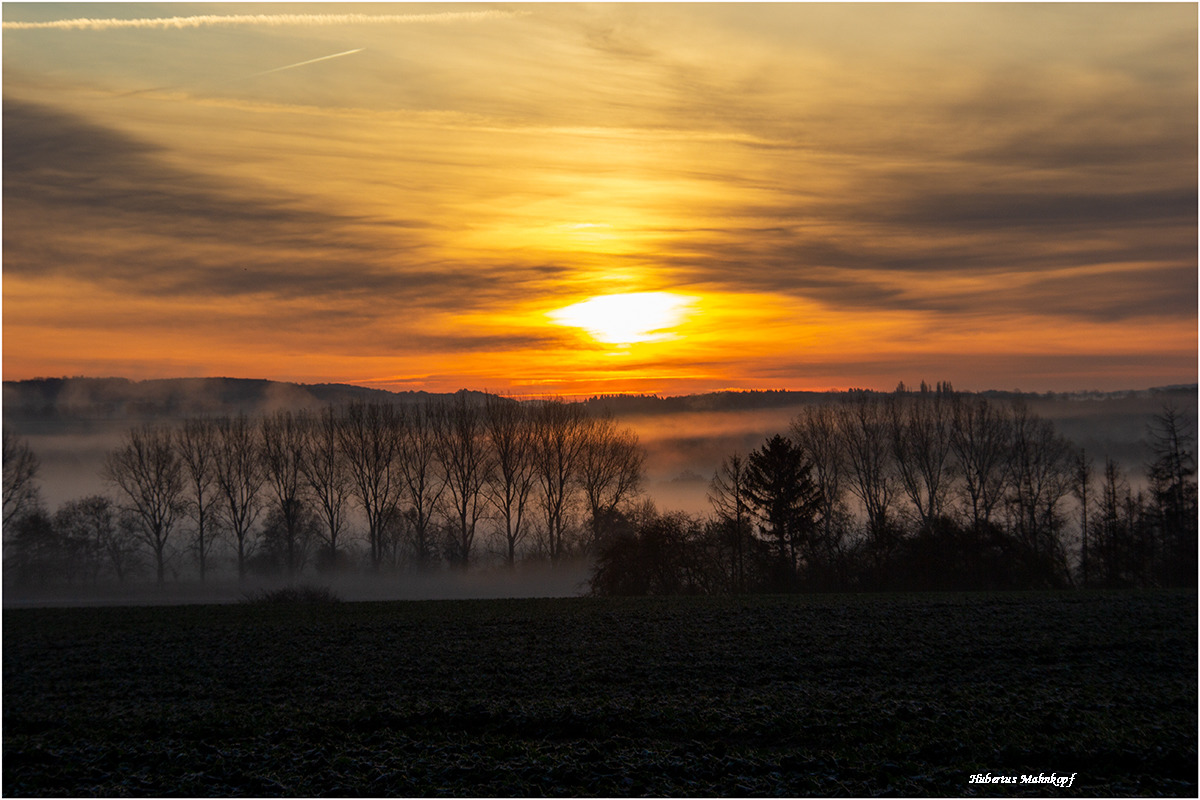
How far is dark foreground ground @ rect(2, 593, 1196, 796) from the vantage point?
12.4m

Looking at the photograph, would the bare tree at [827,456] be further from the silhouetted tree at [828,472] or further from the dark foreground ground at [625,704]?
the dark foreground ground at [625,704]

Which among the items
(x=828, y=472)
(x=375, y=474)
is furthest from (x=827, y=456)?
(x=375, y=474)

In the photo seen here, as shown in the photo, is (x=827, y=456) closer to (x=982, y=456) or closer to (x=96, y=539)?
(x=982, y=456)

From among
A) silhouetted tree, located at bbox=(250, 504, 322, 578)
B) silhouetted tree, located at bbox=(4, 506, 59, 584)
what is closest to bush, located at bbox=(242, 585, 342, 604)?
silhouetted tree, located at bbox=(250, 504, 322, 578)

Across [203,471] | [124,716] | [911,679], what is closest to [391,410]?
[203,471]

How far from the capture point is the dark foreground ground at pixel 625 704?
12398 millimetres

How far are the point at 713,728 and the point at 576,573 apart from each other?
50111 millimetres

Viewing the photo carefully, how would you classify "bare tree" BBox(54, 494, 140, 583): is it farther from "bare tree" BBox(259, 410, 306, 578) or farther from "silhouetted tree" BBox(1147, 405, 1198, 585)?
"silhouetted tree" BBox(1147, 405, 1198, 585)

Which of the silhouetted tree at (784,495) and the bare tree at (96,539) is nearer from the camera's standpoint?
the silhouetted tree at (784,495)

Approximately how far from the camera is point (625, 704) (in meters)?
16.0

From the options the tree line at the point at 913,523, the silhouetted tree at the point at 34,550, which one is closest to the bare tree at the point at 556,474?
the tree line at the point at 913,523

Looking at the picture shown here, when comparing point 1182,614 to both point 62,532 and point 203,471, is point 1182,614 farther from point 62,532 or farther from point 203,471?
point 62,532

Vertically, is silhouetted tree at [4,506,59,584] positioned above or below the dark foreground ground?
below

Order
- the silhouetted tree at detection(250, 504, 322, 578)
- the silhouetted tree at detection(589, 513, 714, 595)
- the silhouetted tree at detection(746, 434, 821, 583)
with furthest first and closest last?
the silhouetted tree at detection(250, 504, 322, 578), the silhouetted tree at detection(746, 434, 821, 583), the silhouetted tree at detection(589, 513, 714, 595)
